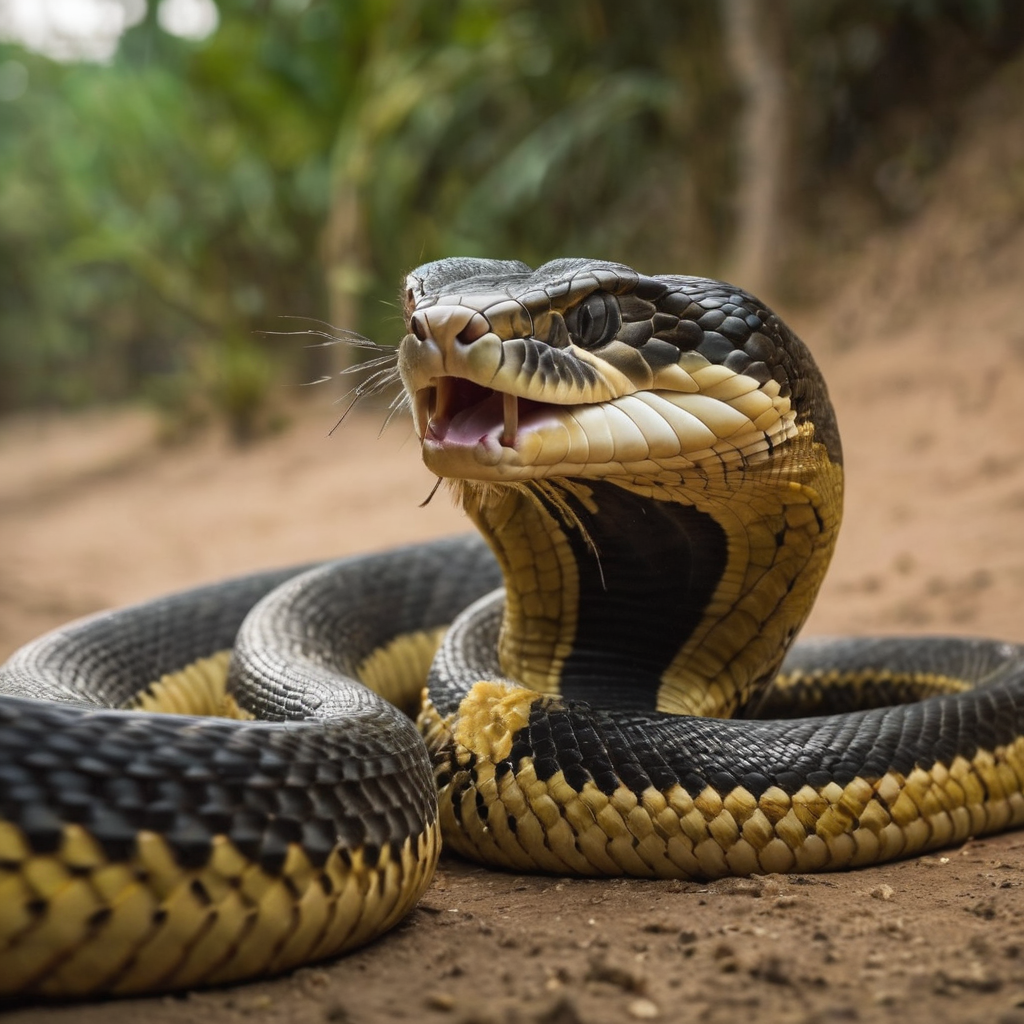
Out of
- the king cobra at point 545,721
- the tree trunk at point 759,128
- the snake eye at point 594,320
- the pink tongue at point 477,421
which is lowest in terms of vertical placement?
the king cobra at point 545,721

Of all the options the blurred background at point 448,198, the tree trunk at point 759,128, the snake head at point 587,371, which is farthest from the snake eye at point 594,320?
the tree trunk at point 759,128

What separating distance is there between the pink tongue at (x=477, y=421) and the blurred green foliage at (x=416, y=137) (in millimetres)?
9609

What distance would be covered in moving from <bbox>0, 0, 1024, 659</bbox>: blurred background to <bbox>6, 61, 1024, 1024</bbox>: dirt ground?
6cm

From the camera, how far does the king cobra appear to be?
184 cm

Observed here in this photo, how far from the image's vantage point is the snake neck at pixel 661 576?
275 centimetres

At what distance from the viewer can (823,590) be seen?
6426 millimetres

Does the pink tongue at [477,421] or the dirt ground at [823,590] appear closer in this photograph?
the dirt ground at [823,590]

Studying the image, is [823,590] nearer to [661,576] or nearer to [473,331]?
[661,576]

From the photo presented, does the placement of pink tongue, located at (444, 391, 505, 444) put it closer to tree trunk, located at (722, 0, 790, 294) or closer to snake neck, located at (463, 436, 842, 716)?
snake neck, located at (463, 436, 842, 716)

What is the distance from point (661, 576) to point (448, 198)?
1322 centimetres

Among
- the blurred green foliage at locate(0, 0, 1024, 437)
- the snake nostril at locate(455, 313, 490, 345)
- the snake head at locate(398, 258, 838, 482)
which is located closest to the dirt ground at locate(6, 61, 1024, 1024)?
the snake head at locate(398, 258, 838, 482)

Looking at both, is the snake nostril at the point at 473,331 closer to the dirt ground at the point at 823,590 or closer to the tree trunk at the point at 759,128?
the dirt ground at the point at 823,590

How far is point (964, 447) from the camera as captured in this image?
7.78 metres

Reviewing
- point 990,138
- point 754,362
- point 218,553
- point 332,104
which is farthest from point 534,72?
point 754,362
